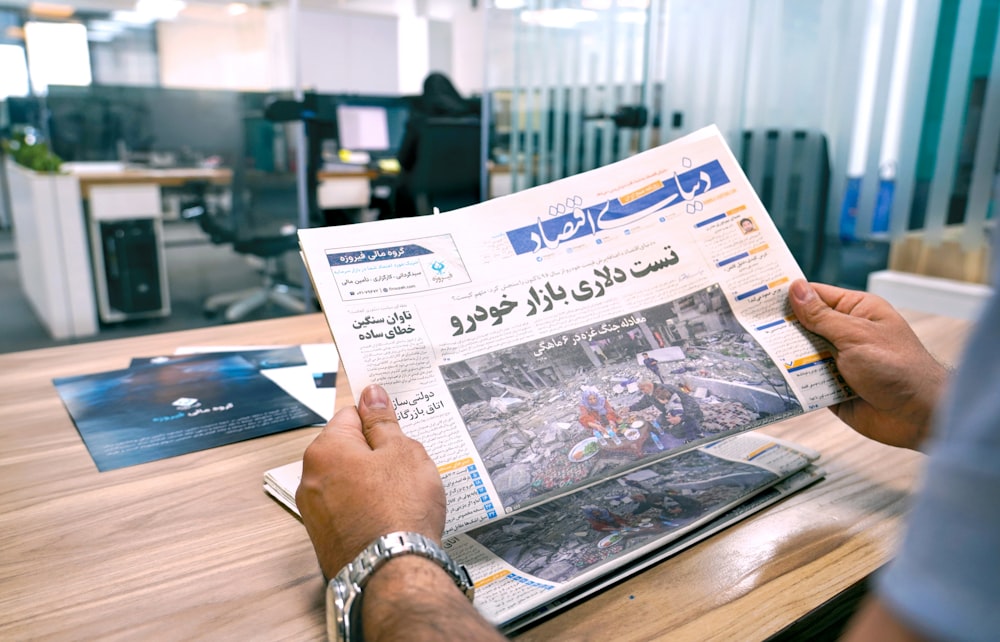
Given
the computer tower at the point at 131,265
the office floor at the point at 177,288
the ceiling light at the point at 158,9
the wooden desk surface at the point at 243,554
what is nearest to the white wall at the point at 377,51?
the ceiling light at the point at 158,9

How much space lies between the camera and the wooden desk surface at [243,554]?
0.41 m

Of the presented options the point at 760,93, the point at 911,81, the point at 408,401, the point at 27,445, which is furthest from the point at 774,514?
the point at 760,93

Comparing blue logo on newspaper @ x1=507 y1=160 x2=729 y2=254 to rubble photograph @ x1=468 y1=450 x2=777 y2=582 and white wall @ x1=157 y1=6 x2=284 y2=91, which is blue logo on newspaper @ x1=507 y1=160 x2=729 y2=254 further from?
white wall @ x1=157 y1=6 x2=284 y2=91

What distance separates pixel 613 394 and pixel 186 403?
457 mm

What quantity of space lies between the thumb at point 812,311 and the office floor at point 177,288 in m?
3.47

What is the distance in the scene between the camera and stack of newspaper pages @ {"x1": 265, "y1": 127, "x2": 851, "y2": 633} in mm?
471

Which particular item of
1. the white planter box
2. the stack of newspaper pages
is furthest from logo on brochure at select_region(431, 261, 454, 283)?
the white planter box

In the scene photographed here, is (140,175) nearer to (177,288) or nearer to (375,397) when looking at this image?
(177,288)

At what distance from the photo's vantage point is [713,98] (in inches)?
99.7

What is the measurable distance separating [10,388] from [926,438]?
0.91m

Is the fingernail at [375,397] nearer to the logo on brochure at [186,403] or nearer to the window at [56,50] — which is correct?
the logo on brochure at [186,403]

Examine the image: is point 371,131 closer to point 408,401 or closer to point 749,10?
point 749,10

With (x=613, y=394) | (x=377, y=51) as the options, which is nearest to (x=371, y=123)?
(x=377, y=51)

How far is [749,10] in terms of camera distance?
7.62 feet
